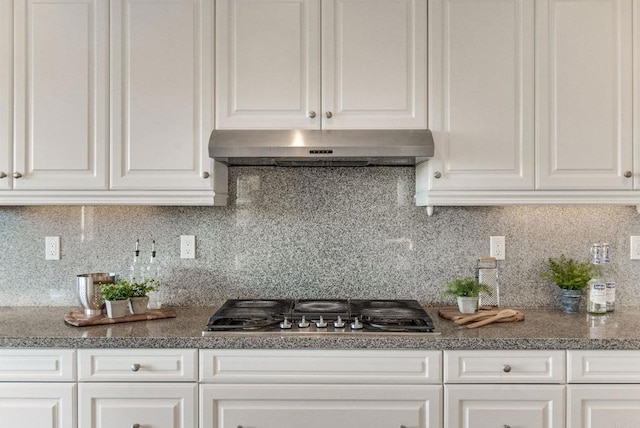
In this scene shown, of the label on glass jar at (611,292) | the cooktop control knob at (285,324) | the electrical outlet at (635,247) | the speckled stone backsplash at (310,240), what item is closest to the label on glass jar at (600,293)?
the label on glass jar at (611,292)

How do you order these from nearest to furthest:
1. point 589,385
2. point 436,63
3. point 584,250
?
point 589,385
point 436,63
point 584,250

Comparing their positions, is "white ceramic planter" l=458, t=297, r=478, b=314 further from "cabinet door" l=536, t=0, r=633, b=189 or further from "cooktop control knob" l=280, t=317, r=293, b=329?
"cooktop control knob" l=280, t=317, r=293, b=329

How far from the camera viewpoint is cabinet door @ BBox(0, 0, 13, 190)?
6.72ft

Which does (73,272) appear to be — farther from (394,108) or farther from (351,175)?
(394,108)

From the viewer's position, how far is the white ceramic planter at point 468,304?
6.83ft

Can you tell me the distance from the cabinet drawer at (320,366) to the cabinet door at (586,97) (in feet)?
3.12

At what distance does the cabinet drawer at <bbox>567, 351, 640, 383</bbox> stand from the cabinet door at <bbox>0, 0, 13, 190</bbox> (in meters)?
2.41

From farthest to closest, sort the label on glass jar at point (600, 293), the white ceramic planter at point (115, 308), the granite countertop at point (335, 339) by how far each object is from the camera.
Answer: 1. the label on glass jar at point (600, 293)
2. the white ceramic planter at point (115, 308)
3. the granite countertop at point (335, 339)

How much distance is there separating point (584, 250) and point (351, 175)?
121 cm

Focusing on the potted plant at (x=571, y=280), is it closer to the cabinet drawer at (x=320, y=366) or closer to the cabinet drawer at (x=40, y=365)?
the cabinet drawer at (x=320, y=366)

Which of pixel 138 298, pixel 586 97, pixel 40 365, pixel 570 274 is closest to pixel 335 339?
pixel 138 298

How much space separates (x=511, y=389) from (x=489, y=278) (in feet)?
2.07

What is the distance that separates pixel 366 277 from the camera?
2.35 meters

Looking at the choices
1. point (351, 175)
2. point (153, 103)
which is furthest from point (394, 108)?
point (153, 103)
